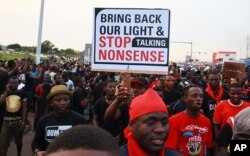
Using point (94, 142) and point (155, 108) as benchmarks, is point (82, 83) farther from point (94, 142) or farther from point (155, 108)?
point (94, 142)

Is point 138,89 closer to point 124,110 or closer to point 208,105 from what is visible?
point 124,110

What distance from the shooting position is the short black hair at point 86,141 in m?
1.36

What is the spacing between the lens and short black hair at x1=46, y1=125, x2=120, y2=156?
136cm

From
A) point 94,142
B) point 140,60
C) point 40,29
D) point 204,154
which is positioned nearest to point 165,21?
point 140,60

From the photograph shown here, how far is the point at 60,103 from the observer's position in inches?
182

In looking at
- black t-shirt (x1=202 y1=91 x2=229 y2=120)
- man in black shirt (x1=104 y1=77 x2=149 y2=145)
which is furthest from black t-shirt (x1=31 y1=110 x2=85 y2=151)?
black t-shirt (x1=202 y1=91 x2=229 y2=120)

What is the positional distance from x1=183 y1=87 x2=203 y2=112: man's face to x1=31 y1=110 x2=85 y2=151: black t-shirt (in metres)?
1.21

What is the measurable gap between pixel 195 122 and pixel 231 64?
21.5ft

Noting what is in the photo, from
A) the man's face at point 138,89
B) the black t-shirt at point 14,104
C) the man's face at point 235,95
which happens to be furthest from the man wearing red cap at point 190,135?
the black t-shirt at point 14,104

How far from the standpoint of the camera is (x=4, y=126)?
23.0 feet

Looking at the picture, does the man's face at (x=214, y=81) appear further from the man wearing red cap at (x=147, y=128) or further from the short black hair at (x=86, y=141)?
the short black hair at (x=86, y=141)

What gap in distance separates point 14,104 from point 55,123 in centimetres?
293

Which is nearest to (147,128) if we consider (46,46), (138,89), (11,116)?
(138,89)

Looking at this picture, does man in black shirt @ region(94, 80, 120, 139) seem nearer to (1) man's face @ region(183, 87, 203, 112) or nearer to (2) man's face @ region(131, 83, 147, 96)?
(2) man's face @ region(131, 83, 147, 96)
